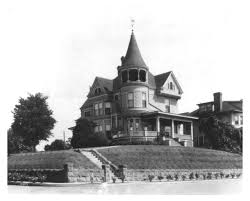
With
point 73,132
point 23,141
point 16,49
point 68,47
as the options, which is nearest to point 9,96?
point 16,49

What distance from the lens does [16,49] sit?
71.3ft

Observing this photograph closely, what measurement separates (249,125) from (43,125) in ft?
58.0

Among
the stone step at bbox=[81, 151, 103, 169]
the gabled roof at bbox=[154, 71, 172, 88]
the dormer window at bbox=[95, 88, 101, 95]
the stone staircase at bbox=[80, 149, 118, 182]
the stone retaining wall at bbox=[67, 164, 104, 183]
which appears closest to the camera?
the stone retaining wall at bbox=[67, 164, 104, 183]

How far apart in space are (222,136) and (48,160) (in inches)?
496

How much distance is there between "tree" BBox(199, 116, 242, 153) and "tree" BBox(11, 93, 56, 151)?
38.7 ft

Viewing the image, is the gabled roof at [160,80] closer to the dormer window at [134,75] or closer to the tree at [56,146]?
the dormer window at [134,75]

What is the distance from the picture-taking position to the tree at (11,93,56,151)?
2715 cm

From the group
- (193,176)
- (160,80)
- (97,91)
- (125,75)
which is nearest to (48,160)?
(193,176)

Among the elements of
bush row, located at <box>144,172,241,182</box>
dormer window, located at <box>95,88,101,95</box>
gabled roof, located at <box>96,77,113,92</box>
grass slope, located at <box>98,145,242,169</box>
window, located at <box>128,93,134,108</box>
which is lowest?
bush row, located at <box>144,172,241,182</box>

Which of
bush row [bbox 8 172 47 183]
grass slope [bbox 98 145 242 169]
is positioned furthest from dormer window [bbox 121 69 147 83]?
bush row [bbox 8 172 47 183]

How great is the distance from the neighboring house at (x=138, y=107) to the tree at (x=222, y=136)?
11.0 ft

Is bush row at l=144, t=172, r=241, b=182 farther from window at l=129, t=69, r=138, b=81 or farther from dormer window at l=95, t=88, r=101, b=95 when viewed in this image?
dormer window at l=95, t=88, r=101, b=95

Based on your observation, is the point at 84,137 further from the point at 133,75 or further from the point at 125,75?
the point at 133,75

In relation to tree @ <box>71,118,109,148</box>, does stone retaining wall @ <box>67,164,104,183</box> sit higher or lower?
lower
